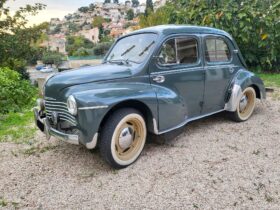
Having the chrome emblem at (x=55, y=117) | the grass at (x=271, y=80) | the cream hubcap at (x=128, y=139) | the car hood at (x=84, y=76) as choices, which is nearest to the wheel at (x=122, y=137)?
the cream hubcap at (x=128, y=139)

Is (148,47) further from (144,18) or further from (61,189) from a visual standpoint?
(144,18)

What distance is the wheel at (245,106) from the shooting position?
15.8 ft

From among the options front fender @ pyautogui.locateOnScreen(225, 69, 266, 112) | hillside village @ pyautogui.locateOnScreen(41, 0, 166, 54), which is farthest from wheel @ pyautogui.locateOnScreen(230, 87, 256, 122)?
hillside village @ pyautogui.locateOnScreen(41, 0, 166, 54)

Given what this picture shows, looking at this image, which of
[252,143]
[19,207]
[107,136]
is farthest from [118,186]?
[252,143]

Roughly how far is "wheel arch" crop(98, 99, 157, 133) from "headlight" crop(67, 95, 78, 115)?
38 cm

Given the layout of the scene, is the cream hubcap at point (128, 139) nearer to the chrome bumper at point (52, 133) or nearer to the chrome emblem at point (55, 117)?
the chrome bumper at point (52, 133)

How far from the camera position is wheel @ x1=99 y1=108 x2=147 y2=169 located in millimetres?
3150

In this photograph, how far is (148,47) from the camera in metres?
3.77

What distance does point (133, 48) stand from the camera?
13.1ft

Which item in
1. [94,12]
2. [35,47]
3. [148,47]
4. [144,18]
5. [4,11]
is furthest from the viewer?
[94,12]

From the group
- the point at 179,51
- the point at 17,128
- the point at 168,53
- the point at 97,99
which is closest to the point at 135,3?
the point at 17,128

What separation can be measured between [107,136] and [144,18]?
17.7m

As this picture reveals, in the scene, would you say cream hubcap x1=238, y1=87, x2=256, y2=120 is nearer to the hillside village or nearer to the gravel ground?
the gravel ground

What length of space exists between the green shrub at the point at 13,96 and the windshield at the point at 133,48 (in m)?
3.24
